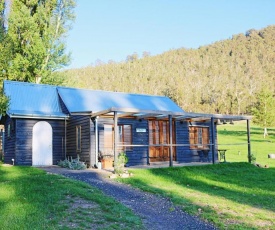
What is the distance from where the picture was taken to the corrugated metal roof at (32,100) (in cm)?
1848

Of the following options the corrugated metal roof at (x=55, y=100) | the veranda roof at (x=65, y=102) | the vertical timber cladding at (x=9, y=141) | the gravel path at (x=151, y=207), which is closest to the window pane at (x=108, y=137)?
the veranda roof at (x=65, y=102)

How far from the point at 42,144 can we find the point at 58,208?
11228mm

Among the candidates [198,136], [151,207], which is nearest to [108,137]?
[198,136]

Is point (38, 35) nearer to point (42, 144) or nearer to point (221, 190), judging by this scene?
point (42, 144)

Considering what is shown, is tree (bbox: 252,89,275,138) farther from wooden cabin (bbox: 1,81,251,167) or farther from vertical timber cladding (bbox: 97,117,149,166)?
vertical timber cladding (bbox: 97,117,149,166)

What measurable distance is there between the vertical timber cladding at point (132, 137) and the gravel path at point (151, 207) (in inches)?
219

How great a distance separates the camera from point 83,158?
17.6 meters

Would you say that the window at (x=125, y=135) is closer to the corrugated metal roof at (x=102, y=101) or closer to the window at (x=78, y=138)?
the corrugated metal roof at (x=102, y=101)

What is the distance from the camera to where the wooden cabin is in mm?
17594

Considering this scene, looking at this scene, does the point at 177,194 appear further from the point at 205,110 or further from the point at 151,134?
the point at 205,110

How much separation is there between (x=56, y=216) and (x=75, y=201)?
1392mm

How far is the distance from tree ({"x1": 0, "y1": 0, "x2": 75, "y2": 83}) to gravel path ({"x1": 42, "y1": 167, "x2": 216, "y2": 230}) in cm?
1830

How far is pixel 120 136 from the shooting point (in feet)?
61.9

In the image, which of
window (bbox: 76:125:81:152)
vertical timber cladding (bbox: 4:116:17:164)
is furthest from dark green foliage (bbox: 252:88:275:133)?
vertical timber cladding (bbox: 4:116:17:164)
